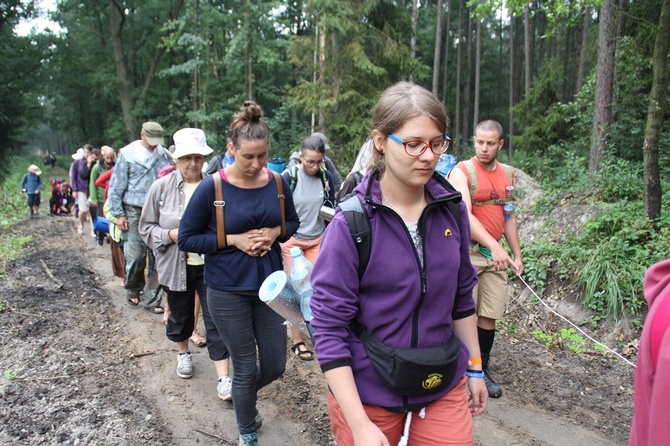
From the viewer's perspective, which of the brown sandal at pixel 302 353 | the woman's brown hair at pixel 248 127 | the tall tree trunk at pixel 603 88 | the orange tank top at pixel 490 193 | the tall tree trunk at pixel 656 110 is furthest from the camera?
the tall tree trunk at pixel 603 88

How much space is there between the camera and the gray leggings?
3297mm

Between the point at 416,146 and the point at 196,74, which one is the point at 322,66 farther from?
the point at 416,146

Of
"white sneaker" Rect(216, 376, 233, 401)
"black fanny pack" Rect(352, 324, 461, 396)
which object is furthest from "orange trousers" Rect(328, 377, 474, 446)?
"white sneaker" Rect(216, 376, 233, 401)

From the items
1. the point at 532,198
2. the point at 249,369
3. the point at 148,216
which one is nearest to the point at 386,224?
the point at 249,369

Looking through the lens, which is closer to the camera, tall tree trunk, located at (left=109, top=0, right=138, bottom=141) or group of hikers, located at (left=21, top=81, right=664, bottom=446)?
group of hikers, located at (left=21, top=81, right=664, bottom=446)

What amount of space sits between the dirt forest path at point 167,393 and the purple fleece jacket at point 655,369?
111 inches

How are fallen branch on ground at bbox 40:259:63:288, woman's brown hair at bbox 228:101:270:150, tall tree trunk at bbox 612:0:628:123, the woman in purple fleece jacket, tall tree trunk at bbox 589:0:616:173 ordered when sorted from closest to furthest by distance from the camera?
the woman in purple fleece jacket, woman's brown hair at bbox 228:101:270:150, fallen branch on ground at bbox 40:259:63:288, tall tree trunk at bbox 589:0:616:173, tall tree trunk at bbox 612:0:628:123

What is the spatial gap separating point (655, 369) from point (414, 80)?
58.4 feet

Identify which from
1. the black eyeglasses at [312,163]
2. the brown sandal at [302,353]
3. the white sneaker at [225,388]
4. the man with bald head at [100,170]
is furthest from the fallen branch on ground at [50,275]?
the black eyeglasses at [312,163]

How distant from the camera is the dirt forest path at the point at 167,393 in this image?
3725 mm

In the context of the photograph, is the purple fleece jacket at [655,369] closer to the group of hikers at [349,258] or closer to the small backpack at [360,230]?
the group of hikers at [349,258]

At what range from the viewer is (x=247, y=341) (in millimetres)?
3326

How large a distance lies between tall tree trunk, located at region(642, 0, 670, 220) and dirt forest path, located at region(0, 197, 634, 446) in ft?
8.57

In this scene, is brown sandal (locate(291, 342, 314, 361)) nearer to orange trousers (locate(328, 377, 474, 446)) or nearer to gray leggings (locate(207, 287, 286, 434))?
gray leggings (locate(207, 287, 286, 434))
